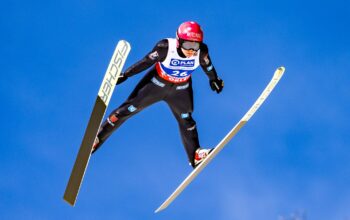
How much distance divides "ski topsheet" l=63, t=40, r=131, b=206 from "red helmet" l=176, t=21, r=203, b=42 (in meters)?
0.81

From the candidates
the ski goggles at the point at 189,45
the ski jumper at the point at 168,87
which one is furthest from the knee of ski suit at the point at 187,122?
the ski goggles at the point at 189,45

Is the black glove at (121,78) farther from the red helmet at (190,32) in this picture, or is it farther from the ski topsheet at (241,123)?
the ski topsheet at (241,123)

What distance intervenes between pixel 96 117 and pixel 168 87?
47.5 inches

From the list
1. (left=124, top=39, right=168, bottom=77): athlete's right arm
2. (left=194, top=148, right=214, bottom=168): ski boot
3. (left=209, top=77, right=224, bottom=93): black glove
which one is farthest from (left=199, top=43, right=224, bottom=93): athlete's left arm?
(left=194, top=148, right=214, bottom=168): ski boot

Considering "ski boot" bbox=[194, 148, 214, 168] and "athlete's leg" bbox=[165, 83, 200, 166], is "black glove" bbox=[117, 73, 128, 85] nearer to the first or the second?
"athlete's leg" bbox=[165, 83, 200, 166]

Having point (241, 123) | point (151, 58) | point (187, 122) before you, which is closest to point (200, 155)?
point (187, 122)

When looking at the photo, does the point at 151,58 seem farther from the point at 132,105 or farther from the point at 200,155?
the point at 200,155

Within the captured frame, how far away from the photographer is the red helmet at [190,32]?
9.48m

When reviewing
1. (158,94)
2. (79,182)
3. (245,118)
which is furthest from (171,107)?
(79,182)

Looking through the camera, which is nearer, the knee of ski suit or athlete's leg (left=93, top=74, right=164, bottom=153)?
athlete's leg (left=93, top=74, right=164, bottom=153)

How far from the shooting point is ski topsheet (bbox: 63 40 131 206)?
9.12 meters

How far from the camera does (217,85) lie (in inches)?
408

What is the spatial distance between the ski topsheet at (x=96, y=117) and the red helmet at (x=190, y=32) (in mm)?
811

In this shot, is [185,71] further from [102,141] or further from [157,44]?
[102,141]
